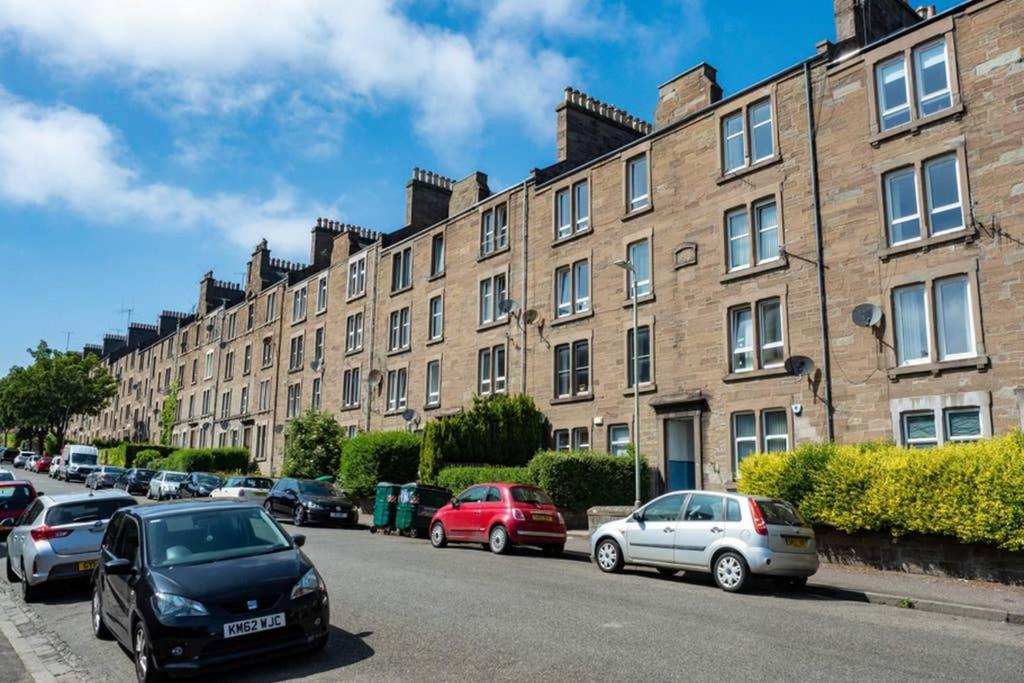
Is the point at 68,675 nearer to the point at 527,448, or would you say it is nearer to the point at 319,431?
the point at 527,448

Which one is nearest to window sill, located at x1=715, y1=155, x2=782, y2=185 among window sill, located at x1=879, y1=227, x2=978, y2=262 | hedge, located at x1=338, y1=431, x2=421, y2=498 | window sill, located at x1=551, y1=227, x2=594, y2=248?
window sill, located at x1=879, y1=227, x2=978, y2=262

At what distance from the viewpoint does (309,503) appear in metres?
24.9

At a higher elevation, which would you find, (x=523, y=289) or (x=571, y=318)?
(x=523, y=289)

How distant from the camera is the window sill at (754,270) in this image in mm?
21953

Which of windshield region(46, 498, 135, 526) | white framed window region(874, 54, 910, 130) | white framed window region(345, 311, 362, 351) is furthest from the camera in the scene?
white framed window region(345, 311, 362, 351)

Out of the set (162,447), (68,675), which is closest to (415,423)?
(68,675)

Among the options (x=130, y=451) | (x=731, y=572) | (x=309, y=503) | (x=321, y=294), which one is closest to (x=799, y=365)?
(x=731, y=572)

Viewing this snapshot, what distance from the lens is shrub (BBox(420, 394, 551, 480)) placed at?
1077 inches

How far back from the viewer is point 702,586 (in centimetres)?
1352

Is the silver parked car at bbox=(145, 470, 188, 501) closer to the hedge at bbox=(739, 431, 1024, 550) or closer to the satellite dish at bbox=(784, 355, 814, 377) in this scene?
the satellite dish at bbox=(784, 355, 814, 377)

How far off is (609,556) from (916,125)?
13.3 m

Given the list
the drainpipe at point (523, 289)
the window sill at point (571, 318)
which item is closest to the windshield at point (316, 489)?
the drainpipe at point (523, 289)

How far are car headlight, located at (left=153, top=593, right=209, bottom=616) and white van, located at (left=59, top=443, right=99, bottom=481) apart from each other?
46085 mm

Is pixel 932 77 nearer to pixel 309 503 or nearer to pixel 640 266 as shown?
pixel 640 266
